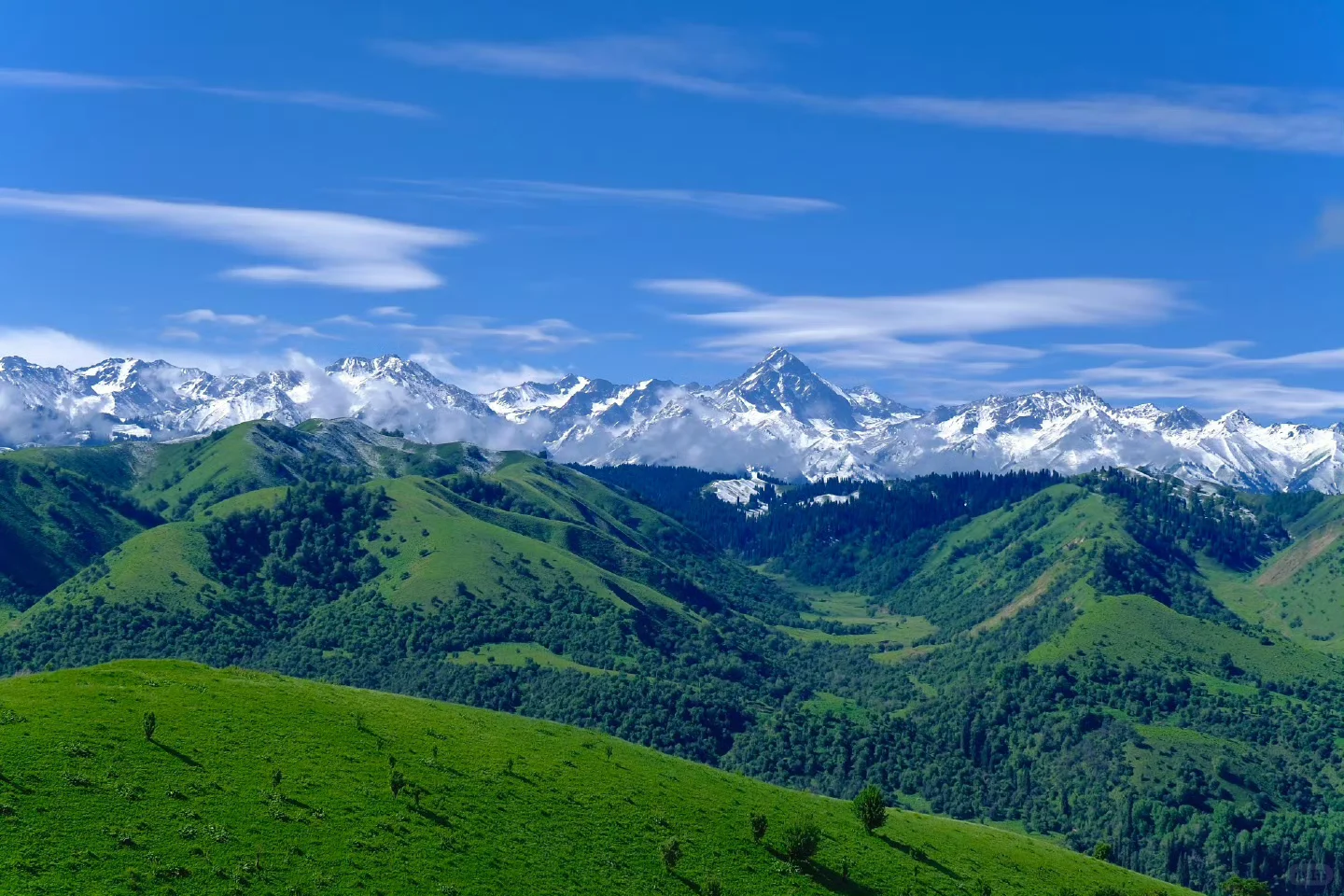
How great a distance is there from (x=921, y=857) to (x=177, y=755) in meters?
93.3

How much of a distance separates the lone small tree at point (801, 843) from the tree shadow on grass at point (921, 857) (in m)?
19.5

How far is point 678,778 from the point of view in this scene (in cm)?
17500

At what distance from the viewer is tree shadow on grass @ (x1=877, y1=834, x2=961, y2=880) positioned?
537ft

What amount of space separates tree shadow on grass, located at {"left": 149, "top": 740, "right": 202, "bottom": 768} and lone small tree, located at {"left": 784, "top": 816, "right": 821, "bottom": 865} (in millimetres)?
67854

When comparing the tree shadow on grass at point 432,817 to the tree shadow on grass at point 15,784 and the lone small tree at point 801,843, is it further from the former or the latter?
the lone small tree at point 801,843

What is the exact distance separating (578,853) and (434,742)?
96.5 ft

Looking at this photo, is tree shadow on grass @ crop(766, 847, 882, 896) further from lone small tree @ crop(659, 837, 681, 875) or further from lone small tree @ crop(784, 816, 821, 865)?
lone small tree @ crop(659, 837, 681, 875)

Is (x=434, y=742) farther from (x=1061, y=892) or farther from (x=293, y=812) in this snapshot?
(x=1061, y=892)

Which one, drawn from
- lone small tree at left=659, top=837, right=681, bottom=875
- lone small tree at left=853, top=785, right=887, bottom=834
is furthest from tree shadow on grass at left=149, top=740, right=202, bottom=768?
lone small tree at left=853, top=785, right=887, bottom=834

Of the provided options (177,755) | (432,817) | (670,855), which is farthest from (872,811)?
(177,755)

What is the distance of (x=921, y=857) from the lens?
167 m

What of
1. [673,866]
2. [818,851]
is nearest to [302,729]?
[673,866]

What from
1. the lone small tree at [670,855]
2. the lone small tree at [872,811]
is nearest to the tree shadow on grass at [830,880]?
the lone small tree at [670,855]

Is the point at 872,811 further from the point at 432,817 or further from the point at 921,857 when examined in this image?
the point at 432,817
